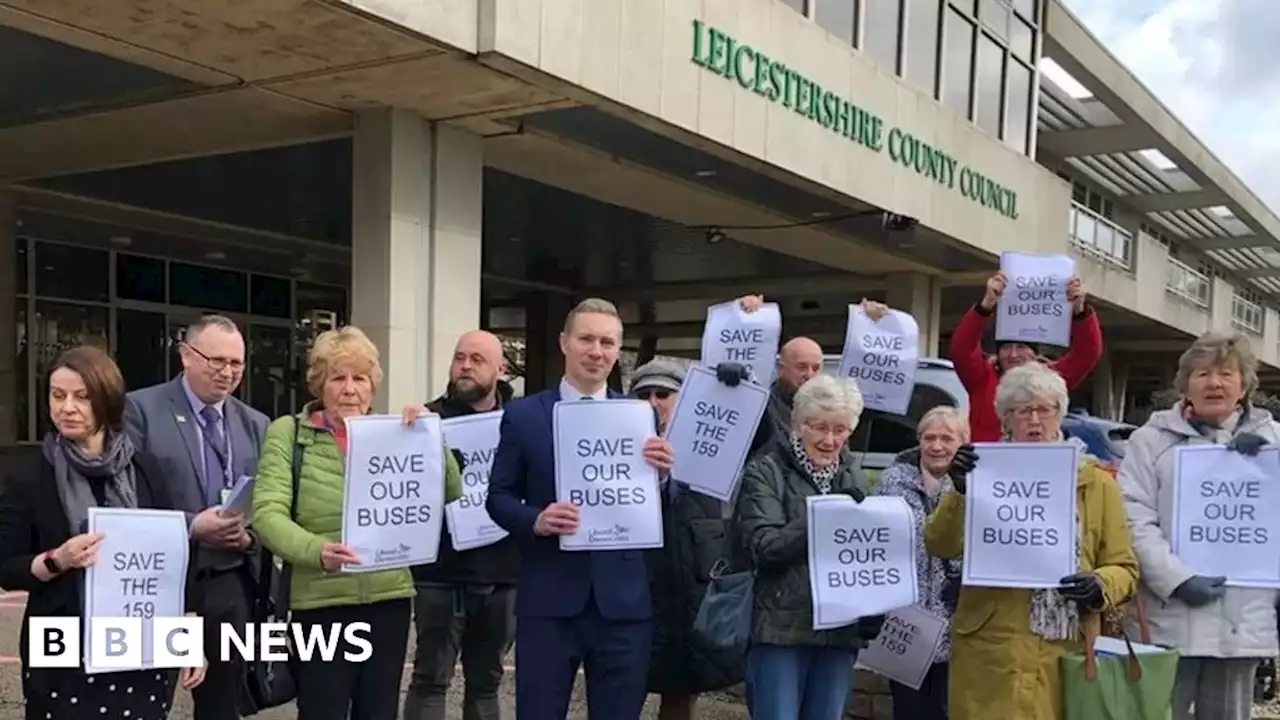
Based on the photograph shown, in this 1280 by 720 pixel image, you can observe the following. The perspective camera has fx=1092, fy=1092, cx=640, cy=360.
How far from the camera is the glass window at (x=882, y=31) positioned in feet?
43.2

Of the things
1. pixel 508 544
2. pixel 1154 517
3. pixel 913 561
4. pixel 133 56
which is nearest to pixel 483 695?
pixel 508 544

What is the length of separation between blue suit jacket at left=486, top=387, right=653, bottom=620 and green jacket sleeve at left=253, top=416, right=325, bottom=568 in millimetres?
582

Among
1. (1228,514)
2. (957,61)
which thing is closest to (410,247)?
(1228,514)

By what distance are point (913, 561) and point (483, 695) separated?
78.3 inches

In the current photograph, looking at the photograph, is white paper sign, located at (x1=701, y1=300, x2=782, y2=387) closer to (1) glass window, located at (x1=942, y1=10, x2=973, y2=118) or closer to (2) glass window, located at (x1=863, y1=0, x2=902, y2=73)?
(2) glass window, located at (x1=863, y1=0, x2=902, y2=73)

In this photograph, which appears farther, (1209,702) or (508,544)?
(508,544)

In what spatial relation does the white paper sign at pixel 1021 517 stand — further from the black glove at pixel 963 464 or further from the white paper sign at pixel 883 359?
the white paper sign at pixel 883 359

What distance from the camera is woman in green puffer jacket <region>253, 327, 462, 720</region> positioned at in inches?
137

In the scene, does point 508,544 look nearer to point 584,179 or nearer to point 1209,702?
point 1209,702

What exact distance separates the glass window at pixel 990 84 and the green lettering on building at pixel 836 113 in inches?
45.2

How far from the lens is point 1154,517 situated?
3.75 metres

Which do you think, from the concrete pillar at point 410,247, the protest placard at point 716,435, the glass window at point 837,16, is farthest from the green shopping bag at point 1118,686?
the glass window at point 837,16

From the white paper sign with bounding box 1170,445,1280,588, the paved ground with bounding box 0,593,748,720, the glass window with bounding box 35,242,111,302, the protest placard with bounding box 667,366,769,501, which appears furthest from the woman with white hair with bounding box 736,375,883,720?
the glass window with bounding box 35,242,111,302

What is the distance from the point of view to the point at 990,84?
16234 millimetres
